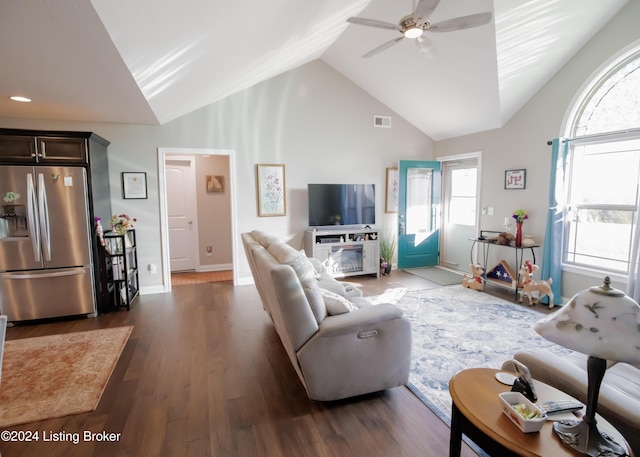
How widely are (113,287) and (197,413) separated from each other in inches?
108

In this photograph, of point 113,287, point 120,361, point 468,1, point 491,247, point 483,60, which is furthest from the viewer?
point 491,247

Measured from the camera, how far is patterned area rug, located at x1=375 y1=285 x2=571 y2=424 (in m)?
2.56

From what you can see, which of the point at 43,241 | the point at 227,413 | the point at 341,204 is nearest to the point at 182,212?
the point at 43,241

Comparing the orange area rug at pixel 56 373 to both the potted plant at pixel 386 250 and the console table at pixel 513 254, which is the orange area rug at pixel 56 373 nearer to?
the potted plant at pixel 386 250

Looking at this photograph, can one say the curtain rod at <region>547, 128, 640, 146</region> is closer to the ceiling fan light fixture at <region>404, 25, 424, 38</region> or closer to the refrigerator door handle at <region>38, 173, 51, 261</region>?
the ceiling fan light fixture at <region>404, 25, 424, 38</region>

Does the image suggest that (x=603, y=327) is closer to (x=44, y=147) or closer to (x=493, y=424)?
(x=493, y=424)

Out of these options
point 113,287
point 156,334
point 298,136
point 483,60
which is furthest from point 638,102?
point 113,287

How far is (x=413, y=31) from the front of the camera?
2.82 m

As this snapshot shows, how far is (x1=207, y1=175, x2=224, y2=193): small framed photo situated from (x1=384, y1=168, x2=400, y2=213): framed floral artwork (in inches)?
124

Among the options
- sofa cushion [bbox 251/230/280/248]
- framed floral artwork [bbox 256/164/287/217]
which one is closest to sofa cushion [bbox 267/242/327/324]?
sofa cushion [bbox 251/230/280/248]

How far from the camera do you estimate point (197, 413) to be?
2197 mm

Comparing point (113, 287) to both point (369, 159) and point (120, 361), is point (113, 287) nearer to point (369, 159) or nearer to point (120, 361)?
point (120, 361)

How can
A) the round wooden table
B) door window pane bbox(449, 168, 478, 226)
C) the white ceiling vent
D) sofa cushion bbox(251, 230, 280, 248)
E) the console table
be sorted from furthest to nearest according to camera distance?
the white ceiling vent → door window pane bbox(449, 168, 478, 226) → the console table → sofa cushion bbox(251, 230, 280, 248) → the round wooden table

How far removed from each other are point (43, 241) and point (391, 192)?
5.09 m
